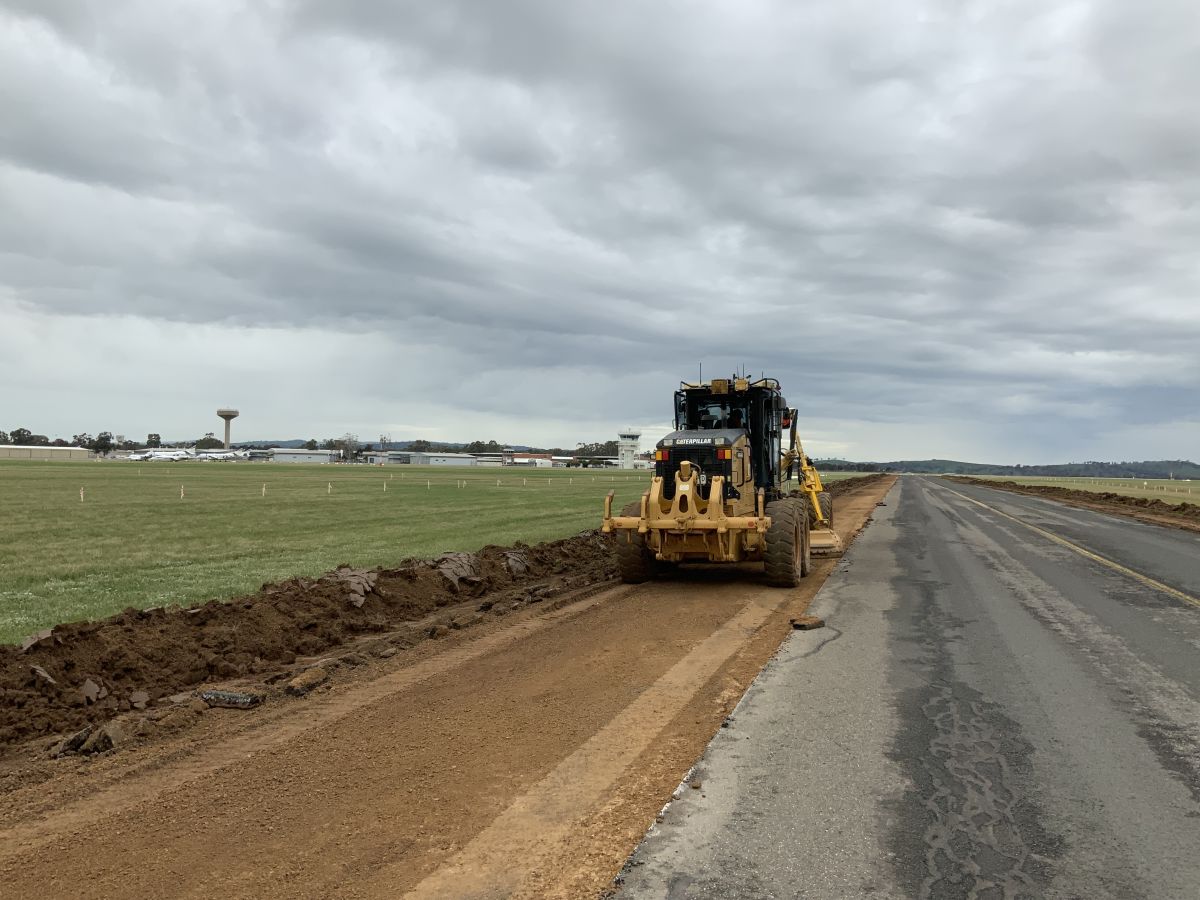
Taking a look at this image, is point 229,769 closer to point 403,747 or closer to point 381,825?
point 403,747

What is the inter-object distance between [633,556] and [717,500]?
68.3 inches

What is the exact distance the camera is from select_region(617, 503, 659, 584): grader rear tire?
12.4 metres

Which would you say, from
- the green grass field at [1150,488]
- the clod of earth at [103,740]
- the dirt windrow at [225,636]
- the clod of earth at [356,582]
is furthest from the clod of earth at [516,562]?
the green grass field at [1150,488]

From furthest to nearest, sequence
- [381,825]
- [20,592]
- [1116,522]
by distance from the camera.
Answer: [1116,522] → [20,592] → [381,825]

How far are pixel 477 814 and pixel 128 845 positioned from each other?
174 centimetres

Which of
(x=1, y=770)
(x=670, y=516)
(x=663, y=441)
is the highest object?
(x=663, y=441)

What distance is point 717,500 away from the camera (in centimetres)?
1168

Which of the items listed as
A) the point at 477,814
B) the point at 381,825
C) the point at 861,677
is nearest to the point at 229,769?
the point at 381,825

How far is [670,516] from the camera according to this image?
11.8m

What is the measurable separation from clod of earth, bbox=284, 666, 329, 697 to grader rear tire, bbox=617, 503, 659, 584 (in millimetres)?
5888

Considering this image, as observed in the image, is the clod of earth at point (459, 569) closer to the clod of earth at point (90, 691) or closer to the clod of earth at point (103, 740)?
the clod of earth at point (90, 691)

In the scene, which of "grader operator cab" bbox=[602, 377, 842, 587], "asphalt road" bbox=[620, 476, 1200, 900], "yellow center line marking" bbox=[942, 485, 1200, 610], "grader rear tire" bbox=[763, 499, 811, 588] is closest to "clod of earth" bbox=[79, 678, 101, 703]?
"asphalt road" bbox=[620, 476, 1200, 900]

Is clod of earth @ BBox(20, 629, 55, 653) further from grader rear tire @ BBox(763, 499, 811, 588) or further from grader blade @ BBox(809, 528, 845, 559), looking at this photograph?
grader blade @ BBox(809, 528, 845, 559)

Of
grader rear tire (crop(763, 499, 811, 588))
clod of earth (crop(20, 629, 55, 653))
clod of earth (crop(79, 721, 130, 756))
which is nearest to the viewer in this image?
clod of earth (crop(79, 721, 130, 756))
